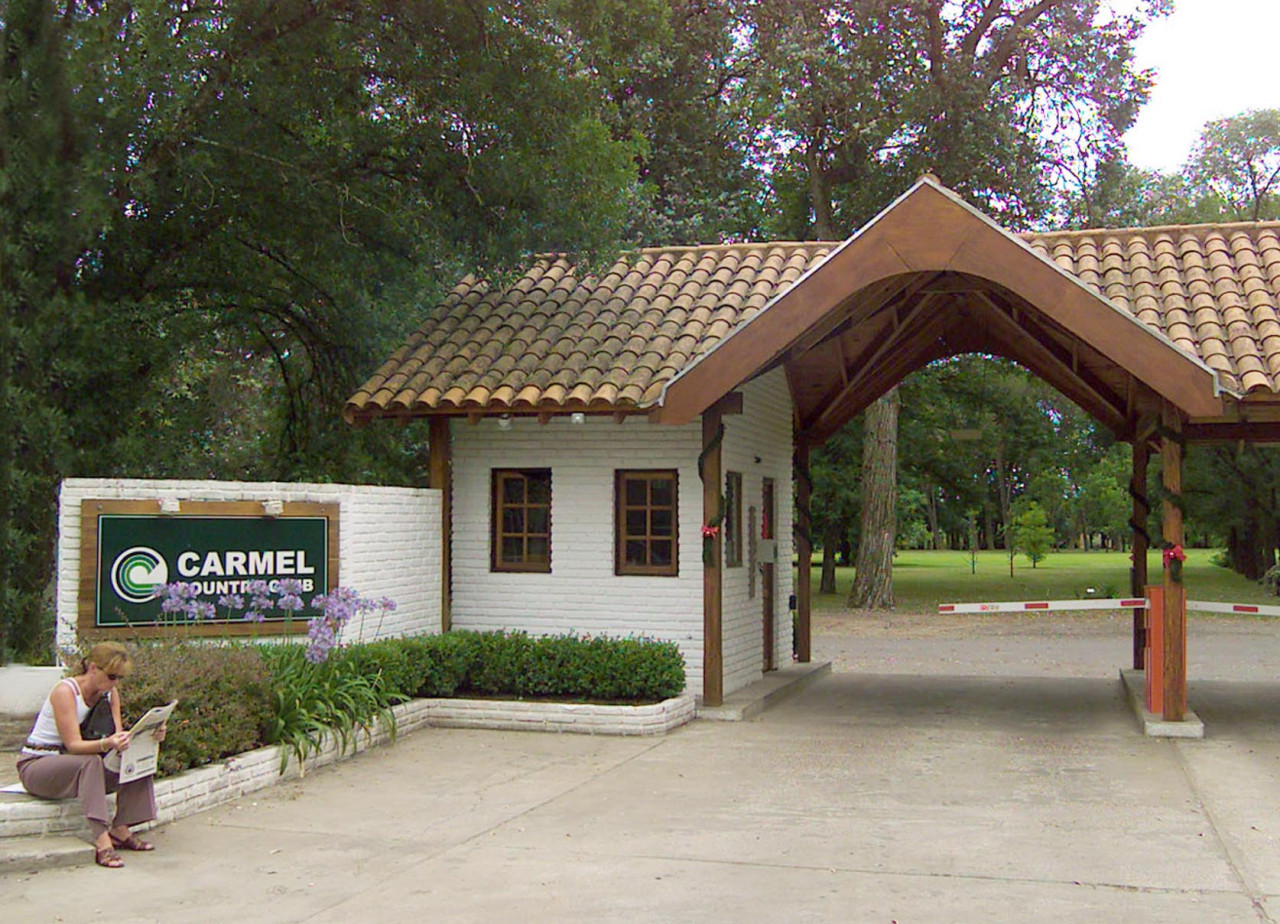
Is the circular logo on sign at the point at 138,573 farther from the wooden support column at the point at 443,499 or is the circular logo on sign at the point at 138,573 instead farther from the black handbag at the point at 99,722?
the wooden support column at the point at 443,499

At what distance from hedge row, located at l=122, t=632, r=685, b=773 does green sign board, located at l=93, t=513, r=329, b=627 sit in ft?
1.59

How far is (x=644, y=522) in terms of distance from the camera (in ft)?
46.2

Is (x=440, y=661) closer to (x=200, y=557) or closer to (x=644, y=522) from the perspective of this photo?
(x=644, y=522)

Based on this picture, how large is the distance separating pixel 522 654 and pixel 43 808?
5899 millimetres

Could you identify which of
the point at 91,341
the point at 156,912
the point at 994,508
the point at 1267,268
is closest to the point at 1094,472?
the point at 994,508

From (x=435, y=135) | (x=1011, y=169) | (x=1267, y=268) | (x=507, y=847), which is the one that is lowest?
(x=507, y=847)

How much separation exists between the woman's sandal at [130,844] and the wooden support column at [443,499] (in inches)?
253

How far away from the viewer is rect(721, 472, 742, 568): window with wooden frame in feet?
47.8

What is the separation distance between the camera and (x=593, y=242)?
15289 mm

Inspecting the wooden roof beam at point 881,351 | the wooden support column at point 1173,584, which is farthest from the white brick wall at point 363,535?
the wooden support column at point 1173,584

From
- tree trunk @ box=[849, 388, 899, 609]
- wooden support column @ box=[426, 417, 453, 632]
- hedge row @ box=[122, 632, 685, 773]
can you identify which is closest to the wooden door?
hedge row @ box=[122, 632, 685, 773]

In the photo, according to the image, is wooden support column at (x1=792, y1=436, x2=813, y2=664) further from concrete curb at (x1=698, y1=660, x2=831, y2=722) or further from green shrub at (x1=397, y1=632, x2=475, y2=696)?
green shrub at (x1=397, y1=632, x2=475, y2=696)

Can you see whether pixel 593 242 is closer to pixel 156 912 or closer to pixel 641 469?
pixel 641 469

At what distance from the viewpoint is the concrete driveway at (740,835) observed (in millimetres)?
6871
